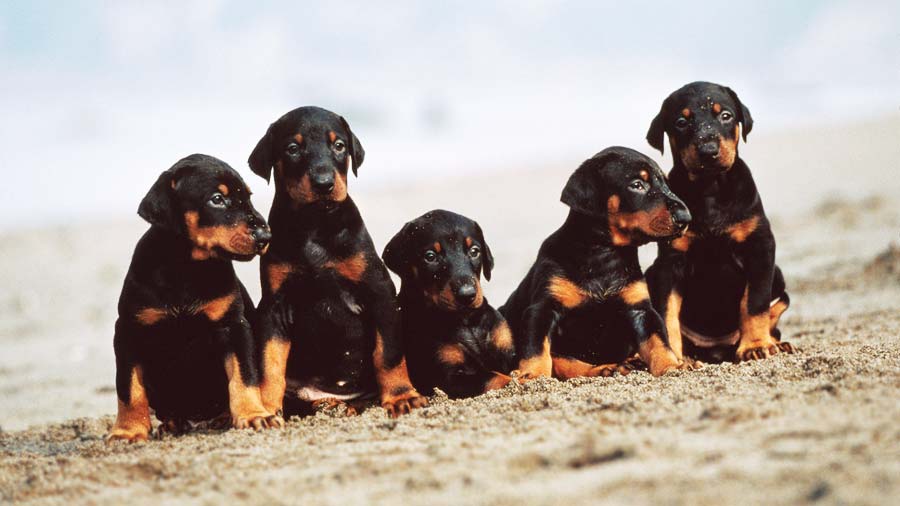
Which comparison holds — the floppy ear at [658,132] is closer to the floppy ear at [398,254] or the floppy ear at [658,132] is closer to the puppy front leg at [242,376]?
the floppy ear at [398,254]

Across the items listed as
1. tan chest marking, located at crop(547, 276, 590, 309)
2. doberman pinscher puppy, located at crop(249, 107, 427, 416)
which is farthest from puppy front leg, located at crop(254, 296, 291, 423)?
tan chest marking, located at crop(547, 276, 590, 309)

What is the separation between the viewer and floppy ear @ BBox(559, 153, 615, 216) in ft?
20.0

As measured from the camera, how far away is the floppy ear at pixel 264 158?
575 centimetres

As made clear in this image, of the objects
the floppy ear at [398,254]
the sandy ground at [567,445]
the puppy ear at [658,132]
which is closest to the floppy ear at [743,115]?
the puppy ear at [658,132]

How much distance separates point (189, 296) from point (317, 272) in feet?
2.33

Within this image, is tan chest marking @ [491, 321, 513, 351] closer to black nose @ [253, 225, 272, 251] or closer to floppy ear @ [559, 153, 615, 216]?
floppy ear @ [559, 153, 615, 216]

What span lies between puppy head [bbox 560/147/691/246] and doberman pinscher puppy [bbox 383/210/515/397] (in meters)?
0.71

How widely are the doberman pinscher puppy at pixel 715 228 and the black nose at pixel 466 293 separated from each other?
1387 mm

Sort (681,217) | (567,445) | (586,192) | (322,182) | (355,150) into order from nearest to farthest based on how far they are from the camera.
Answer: (567,445) → (322,182) → (681,217) → (355,150) → (586,192)

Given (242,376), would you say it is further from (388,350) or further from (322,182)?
(322,182)

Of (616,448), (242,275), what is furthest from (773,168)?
(616,448)

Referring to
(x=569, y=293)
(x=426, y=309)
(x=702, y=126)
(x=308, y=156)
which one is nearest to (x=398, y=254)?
(x=426, y=309)

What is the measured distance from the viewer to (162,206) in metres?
5.30

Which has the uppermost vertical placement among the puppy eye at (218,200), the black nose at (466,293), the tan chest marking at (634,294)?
the puppy eye at (218,200)
